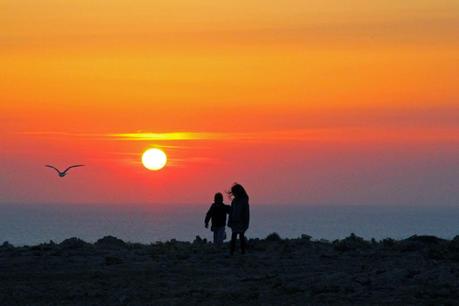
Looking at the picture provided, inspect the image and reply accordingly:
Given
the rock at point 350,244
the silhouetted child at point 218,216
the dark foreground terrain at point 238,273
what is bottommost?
the dark foreground terrain at point 238,273

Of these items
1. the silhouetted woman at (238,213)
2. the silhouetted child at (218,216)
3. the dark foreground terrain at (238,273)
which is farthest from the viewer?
the silhouetted child at (218,216)

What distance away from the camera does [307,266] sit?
27.7 m

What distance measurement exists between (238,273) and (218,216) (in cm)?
731

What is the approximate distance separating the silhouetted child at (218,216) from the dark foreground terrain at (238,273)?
3.28ft

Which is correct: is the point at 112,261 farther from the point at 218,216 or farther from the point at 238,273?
the point at 218,216

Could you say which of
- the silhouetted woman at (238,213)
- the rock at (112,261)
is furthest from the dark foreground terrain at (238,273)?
the silhouetted woman at (238,213)

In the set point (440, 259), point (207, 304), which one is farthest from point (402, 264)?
point (207, 304)

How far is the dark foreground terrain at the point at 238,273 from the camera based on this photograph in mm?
23312

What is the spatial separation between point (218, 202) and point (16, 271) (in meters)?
7.57

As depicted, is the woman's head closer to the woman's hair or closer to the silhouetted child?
the woman's hair

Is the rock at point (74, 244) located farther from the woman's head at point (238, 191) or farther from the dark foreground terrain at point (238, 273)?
the woman's head at point (238, 191)

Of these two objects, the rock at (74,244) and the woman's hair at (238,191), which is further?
the rock at (74,244)

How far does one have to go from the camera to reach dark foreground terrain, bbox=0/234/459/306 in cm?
2331

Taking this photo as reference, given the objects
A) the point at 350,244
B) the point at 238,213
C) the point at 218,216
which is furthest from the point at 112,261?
the point at 350,244
